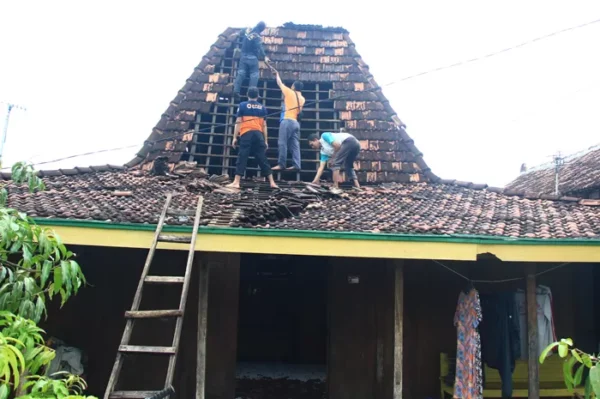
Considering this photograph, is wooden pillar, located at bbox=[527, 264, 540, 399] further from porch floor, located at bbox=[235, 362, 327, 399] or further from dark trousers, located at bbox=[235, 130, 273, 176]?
dark trousers, located at bbox=[235, 130, 273, 176]

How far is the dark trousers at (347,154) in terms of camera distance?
8.02m

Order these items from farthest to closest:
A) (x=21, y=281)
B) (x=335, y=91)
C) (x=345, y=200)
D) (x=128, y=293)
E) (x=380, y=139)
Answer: (x=335, y=91), (x=380, y=139), (x=345, y=200), (x=128, y=293), (x=21, y=281)

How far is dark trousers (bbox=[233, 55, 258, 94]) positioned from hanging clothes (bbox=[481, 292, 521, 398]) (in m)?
5.99

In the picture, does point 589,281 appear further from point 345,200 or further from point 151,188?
point 151,188

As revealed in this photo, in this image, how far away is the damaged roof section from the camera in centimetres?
523

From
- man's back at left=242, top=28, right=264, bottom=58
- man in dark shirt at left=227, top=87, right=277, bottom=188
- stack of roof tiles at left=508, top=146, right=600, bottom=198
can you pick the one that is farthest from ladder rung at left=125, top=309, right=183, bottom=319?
stack of roof tiles at left=508, top=146, right=600, bottom=198

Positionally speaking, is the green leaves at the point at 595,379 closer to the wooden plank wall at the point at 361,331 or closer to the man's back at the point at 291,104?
the wooden plank wall at the point at 361,331

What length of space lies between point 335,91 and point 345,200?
3579 mm

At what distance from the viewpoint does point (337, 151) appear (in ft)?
27.0

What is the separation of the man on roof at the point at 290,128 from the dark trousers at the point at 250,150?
48 centimetres

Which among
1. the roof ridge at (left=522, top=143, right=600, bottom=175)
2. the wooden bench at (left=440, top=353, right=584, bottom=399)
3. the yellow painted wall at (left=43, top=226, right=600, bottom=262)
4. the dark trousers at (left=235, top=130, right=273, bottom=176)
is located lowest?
the wooden bench at (left=440, top=353, right=584, bottom=399)

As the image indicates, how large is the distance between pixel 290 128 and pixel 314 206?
2554 mm

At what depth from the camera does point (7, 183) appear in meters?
6.58

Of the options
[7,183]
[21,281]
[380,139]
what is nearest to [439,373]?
[380,139]
